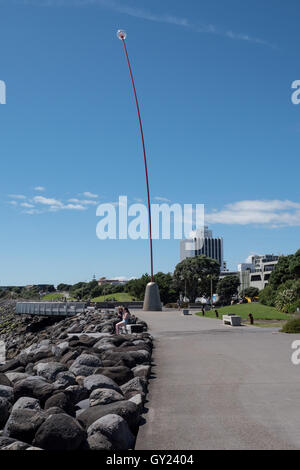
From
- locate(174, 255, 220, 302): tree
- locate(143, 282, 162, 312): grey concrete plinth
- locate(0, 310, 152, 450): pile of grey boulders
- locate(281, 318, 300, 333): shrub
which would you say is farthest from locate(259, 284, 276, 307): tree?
locate(174, 255, 220, 302): tree

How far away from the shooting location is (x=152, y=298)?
47531 millimetres

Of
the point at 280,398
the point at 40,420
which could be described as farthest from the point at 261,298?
the point at 40,420

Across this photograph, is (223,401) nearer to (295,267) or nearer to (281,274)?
(295,267)

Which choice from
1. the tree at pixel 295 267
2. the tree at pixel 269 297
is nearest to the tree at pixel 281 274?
the tree at pixel 295 267

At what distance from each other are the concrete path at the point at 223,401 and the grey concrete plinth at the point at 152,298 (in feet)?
107

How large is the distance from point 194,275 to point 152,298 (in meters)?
44.2

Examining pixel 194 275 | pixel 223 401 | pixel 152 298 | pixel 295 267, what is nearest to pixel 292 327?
pixel 223 401

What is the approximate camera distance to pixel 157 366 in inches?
463

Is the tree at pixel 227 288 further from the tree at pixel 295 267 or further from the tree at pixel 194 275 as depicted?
the tree at pixel 295 267

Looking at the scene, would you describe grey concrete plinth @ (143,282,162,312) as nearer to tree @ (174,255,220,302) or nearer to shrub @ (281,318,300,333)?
shrub @ (281,318,300,333)

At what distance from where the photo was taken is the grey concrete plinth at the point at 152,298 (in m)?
47.3

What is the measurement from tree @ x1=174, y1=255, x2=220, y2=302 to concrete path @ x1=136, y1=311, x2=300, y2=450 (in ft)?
253
